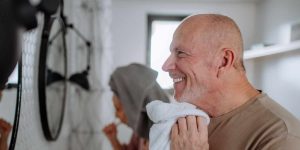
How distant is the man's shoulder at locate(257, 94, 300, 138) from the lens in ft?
2.19

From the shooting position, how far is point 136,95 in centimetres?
169

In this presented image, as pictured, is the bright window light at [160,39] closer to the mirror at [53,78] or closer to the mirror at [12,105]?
the mirror at [53,78]

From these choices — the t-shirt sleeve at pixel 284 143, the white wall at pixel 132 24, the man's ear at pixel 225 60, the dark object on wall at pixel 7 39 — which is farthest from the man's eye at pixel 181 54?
the white wall at pixel 132 24

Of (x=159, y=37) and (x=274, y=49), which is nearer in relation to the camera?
(x=274, y=49)

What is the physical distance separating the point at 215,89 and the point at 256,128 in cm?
16

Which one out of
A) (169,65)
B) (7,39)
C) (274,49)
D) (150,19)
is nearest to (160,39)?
(150,19)

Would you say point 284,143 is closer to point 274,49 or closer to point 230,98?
point 230,98

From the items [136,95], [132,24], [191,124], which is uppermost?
[132,24]

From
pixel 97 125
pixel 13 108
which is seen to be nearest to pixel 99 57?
pixel 97 125

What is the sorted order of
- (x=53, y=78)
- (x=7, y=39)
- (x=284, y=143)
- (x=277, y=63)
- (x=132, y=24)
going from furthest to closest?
(x=132, y=24)
(x=277, y=63)
(x=53, y=78)
(x=284, y=143)
(x=7, y=39)

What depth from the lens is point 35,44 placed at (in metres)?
1.07

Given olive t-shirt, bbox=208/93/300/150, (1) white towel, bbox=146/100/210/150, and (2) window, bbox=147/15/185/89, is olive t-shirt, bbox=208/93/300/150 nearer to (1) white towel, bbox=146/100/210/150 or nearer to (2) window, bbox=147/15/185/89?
(1) white towel, bbox=146/100/210/150

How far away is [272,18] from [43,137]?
2.13 m

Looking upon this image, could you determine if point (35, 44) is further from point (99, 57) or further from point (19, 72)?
point (99, 57)
